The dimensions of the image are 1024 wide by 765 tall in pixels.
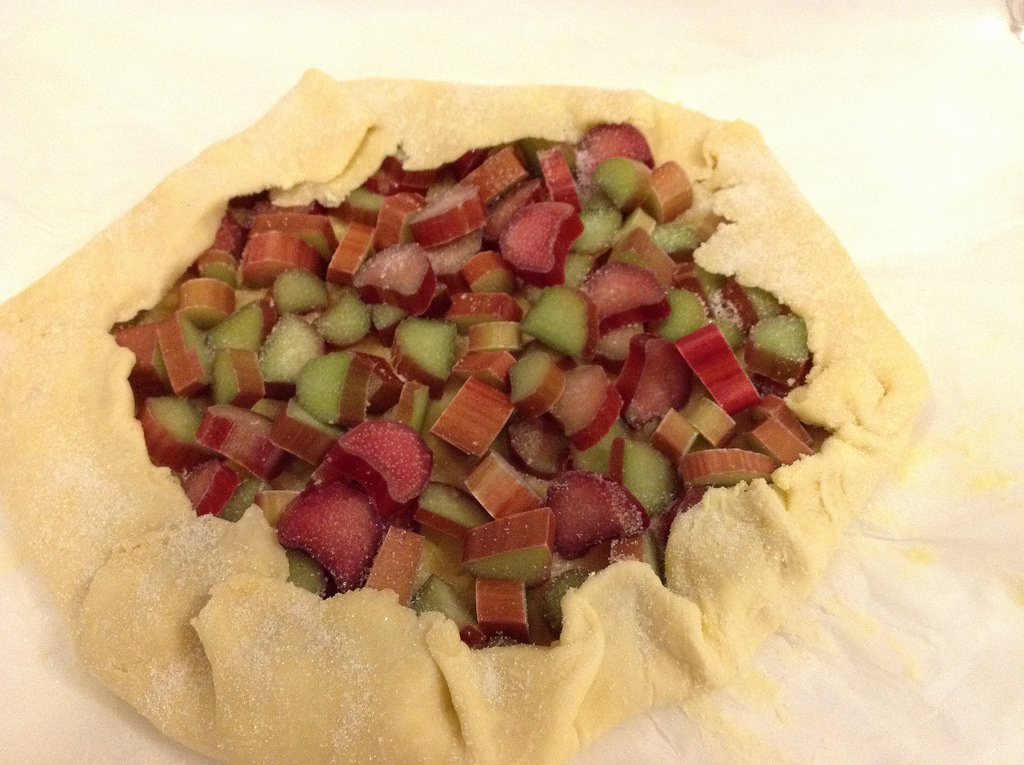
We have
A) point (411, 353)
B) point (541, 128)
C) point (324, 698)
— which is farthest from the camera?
point (541, 128)

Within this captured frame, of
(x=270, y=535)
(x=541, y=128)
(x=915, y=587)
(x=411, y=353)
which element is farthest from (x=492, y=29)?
(x=915, y=587)

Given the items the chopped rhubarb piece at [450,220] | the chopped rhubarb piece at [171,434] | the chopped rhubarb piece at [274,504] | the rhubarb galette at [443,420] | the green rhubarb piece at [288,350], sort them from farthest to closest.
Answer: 1. the chopped rhubarb piece at [450,220]
2. the green rhubarb piece at [288,350]
3. the chopped rhubarb piece at [171,434]
4. the chopped rhubarb piece at [274,504]
5. the rhubarb galette at [443,420]

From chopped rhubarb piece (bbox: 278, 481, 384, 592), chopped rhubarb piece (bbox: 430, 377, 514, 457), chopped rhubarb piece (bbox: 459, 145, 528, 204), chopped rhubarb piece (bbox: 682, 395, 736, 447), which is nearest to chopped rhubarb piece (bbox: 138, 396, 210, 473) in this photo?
chopped rhubarb piece (bbox: 278, 481, 384, 592)

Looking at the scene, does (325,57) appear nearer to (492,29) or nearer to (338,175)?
(492,29)

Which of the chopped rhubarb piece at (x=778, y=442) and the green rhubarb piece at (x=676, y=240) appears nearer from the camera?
the chopped rhubarb piece at (x=778, y=442)

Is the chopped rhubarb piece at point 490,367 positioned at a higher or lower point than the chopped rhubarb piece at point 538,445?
higher

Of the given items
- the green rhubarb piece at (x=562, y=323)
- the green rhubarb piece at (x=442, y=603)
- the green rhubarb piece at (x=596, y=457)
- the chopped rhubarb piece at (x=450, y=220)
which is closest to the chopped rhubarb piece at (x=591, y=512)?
the green rhubarb piece at (x=596, y=457)

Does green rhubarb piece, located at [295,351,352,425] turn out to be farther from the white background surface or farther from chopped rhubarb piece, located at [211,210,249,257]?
the white background surface

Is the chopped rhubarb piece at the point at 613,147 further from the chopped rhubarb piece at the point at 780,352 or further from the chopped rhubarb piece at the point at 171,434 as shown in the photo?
the chopped rhubarb piece at the point at 171,434
